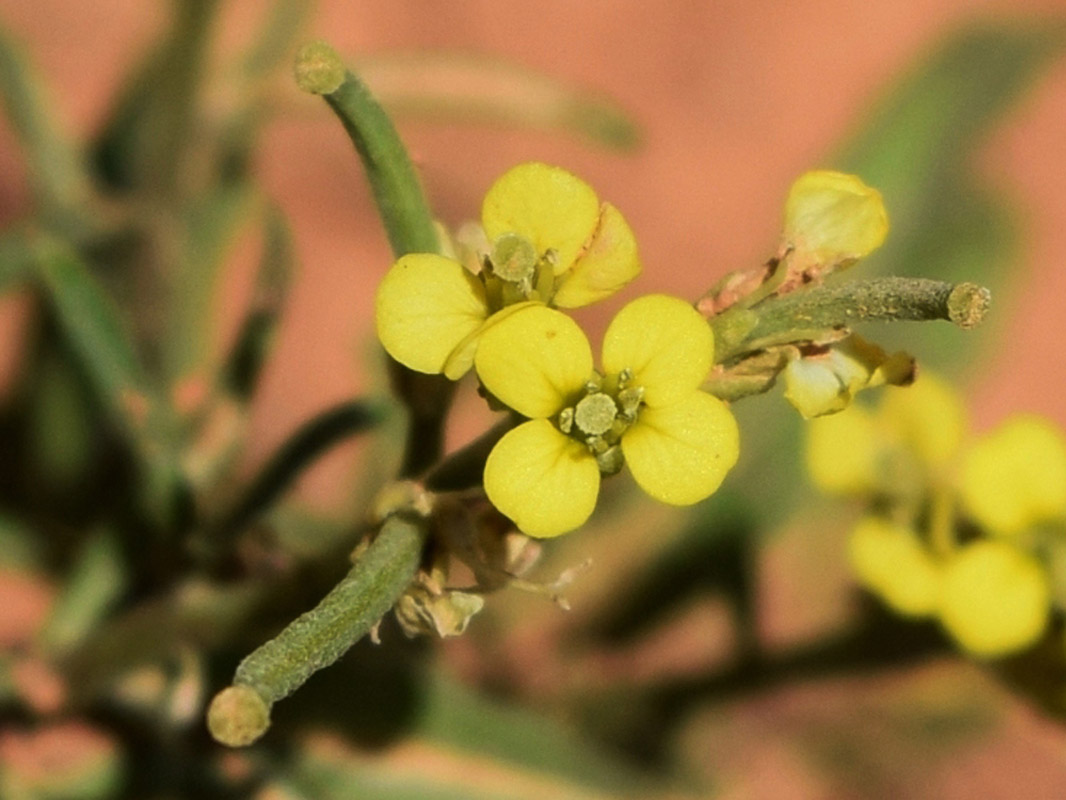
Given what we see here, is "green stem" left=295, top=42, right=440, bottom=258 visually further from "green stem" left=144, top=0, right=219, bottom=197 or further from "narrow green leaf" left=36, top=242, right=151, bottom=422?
"green stem" left=144, top=0, right=219, bottom=197

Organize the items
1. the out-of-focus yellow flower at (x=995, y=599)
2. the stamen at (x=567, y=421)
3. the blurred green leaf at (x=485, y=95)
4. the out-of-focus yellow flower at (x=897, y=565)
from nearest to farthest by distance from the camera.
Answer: the stamen at (x=567, y=421) → the out-of-focus yellow flower at (x=995, y=599) → the out-of-focus yellow flower at (x=897, y=565) → the blurred green leaf at (x=485, y=95)

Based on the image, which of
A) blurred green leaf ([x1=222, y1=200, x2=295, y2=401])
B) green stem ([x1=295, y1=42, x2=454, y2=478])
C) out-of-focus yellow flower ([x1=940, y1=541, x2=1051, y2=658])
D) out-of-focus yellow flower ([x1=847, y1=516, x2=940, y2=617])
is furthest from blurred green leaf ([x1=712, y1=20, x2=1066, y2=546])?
green stem ([x1=295, y1=42, x2=454, y2=478])

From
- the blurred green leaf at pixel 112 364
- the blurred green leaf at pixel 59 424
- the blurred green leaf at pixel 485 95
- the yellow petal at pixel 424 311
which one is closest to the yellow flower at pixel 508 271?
the yellow petal at pixel 424 311

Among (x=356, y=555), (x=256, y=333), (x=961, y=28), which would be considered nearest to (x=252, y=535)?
(x=256, y=333)

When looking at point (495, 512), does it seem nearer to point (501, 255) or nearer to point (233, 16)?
point (501, 255)

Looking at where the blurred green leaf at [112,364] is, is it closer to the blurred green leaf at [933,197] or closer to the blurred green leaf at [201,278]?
the blurred green leaf at [201,278]

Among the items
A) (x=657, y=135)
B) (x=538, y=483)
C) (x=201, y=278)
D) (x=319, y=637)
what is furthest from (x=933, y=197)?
(x=319, y=637)
